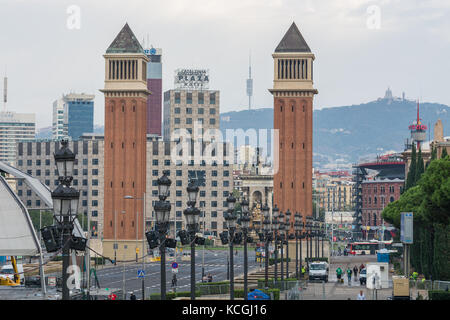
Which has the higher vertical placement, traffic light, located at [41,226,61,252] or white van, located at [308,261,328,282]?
traffic light, located at [41,226,61,252]

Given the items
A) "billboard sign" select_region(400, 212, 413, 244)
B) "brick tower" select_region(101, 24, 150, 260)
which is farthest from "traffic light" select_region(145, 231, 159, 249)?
"brick tower" select_region(101, 24, 150, 260)

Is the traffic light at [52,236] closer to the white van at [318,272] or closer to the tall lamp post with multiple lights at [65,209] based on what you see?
the tall lamp post with multiple lights at [65,209]

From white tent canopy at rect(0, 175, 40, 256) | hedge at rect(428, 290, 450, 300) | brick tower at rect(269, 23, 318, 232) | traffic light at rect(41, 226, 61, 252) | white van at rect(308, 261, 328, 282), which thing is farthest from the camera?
brick tower at rect(269, 23, 318, 232)

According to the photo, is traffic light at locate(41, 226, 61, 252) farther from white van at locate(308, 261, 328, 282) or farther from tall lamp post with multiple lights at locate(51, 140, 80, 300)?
white van at locate(308, 261, 328, 282)

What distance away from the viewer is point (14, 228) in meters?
66.1

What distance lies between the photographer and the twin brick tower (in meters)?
140

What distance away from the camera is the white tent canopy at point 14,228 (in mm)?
63375

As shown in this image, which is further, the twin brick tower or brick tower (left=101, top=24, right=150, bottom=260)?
brick tower (left=101, top=24, right=150, bottom=260)

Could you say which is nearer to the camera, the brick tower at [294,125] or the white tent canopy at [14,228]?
the white tent canopy at [14,228]

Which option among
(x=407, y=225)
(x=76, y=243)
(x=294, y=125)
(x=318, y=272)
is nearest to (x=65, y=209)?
(x=76, y=243)

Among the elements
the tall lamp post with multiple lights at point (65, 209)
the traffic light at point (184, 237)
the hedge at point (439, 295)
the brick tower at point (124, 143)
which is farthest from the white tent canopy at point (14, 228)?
the brick tower at point (124, 143)

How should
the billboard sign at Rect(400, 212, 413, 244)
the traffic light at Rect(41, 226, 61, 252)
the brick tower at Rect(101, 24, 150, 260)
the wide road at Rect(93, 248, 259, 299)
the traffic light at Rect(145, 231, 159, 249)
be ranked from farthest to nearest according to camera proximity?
the brick tower at Rect(101, 24, 150, 260) → the wide road at Rect(93, 248, 259, 299) → the billboard sign at Rect(400, 212, 413, 244) → the traffic light at Rect(145, 231, 159, 249) → the traffic light at Rect(41, 226, 61, 252)
